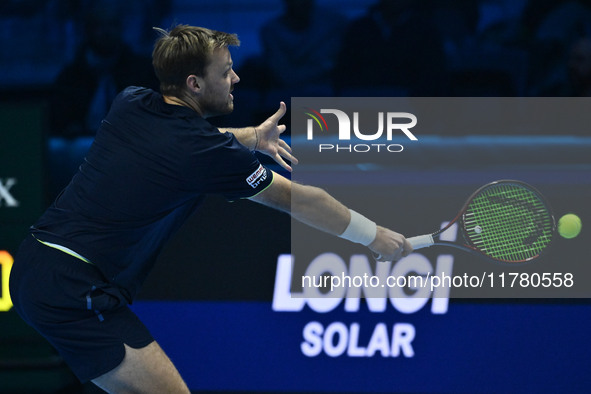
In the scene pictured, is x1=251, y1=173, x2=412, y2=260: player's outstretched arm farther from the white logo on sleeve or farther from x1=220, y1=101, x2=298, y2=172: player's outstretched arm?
x1=220, y1=101, x2=298, y2=172: player's outstretched arm

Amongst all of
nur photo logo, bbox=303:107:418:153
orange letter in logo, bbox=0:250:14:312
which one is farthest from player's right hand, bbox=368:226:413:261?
orange letter in logo, bbox=0:250:14:312

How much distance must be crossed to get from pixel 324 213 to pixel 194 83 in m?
0.66

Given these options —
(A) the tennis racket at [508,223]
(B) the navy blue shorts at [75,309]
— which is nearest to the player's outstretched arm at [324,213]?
(B) the navy blue shorts at [75,309]

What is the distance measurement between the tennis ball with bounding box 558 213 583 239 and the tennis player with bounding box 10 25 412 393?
74.2 inches

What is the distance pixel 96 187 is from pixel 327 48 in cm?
197

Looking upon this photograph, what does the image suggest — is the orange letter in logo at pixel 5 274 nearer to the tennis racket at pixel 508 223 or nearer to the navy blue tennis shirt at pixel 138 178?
the navy blue tennis shirt at pixel 138 178

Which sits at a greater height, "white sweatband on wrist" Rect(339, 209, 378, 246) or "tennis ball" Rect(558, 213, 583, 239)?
"tennis ball" Rect(558, 213, 583, 239)

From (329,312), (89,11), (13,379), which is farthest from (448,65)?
(13,379)

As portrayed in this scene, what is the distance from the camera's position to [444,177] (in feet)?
15.0

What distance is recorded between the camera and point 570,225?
4.52 metres

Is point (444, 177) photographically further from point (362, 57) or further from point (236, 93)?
point (236, 93)

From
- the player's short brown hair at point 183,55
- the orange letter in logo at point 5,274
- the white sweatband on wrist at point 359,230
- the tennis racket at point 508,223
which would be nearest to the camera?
the player's short brown hair at point 183,55

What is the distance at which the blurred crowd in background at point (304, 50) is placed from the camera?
15.2 ft

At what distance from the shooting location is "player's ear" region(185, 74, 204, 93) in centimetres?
318
